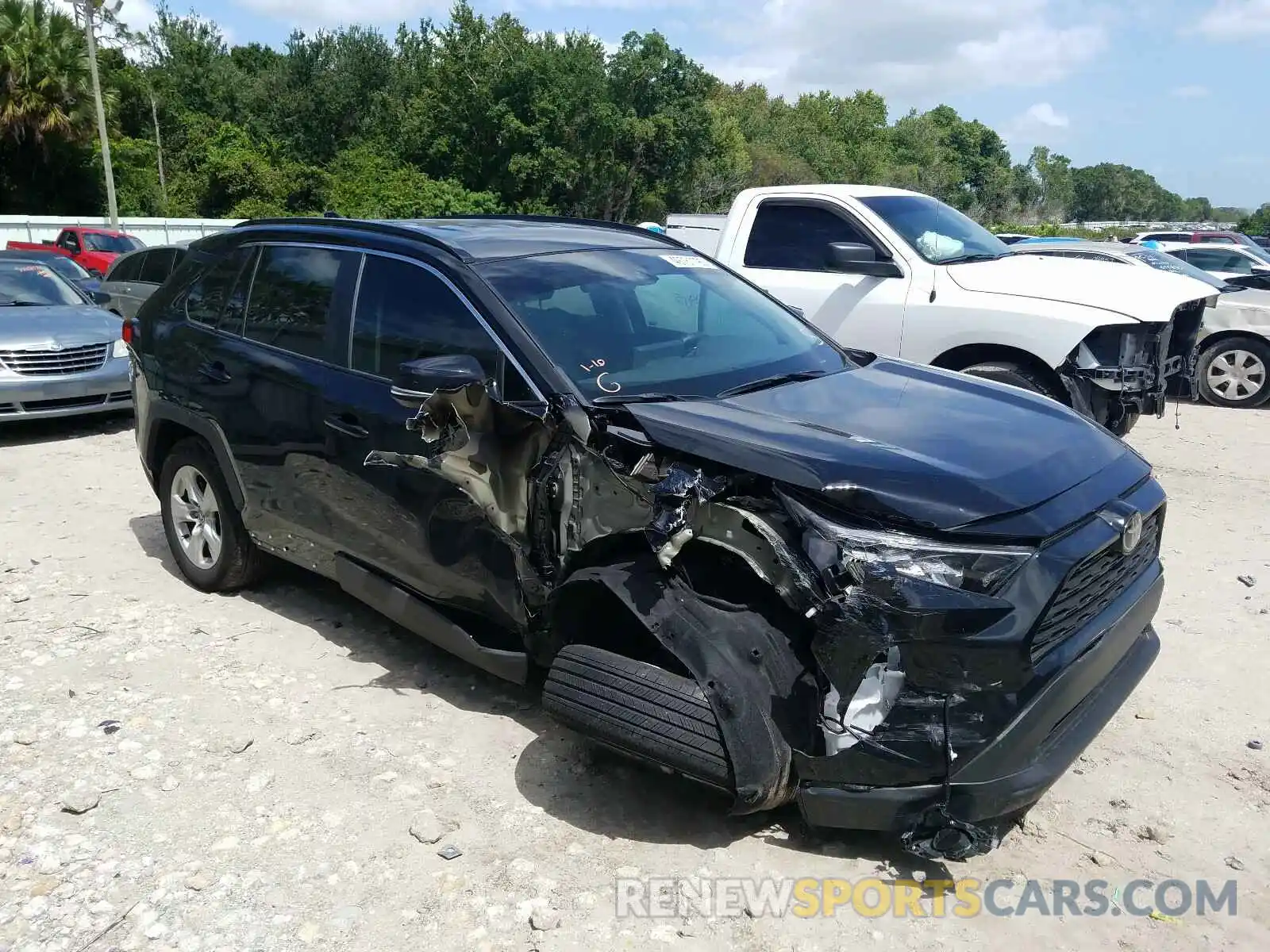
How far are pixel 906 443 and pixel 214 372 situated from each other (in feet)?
10.9

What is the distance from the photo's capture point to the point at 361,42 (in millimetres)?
50344

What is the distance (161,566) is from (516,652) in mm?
3020

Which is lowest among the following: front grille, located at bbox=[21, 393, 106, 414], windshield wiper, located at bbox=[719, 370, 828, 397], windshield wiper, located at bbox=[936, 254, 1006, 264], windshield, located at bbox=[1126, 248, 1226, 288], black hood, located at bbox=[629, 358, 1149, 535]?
front grille, located at bbox=[21, 393, 106, 414]

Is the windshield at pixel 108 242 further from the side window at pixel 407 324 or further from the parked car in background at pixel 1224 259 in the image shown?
the side window at pixel 407 324

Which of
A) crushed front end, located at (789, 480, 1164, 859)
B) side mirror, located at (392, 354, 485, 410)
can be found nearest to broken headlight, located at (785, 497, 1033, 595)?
crushed front end, located at (789, 480, 1164, 859)

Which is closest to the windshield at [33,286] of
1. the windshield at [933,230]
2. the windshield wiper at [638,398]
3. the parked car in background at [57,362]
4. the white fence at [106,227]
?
the parked car in background at [57,362]

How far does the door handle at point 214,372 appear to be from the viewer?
482 cm

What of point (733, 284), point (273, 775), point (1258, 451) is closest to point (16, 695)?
point (273, 775)

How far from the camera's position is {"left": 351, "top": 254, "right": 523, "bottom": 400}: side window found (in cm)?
380

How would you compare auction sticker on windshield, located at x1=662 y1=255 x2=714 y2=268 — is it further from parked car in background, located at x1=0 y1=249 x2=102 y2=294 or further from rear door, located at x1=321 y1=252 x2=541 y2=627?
parked car in background, located at x1=0 y1=249 x2=102 y2=294

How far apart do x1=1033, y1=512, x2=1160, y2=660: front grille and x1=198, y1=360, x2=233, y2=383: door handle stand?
366 centimetres

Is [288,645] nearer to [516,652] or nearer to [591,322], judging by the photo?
→ [516,652]

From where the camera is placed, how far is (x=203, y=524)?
5250 mm

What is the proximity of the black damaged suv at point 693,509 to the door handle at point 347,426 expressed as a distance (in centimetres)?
2
